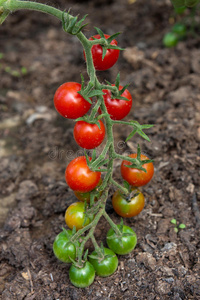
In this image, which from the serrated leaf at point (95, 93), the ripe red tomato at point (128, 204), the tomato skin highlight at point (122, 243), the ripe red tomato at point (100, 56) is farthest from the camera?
the ripe red tomato at point (128, 204)

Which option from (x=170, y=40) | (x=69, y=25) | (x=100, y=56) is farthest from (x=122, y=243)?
(x=170, y=40)

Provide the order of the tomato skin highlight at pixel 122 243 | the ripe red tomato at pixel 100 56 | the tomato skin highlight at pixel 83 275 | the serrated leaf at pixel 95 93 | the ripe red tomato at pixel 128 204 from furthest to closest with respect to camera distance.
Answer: the ripe red tomato at pixel 128 204 → the tomato skin highlight at pixel 122 243 → the tomato skin highlight at pixel 83 275 → the ripe red tomato at pixel 100 56 → the serrated leaf at pixel 95 93

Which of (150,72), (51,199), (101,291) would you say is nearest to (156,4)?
(150,72)

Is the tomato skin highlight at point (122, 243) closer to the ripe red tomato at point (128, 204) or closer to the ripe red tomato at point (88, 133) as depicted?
the ripe red tomato at point (128, 204)

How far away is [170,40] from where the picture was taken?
3.75 metres

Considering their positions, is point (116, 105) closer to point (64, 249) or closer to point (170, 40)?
point (64, 249)

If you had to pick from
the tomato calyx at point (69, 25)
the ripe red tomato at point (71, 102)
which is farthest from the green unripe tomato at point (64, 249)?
the tomato calyx at point (69, 25)

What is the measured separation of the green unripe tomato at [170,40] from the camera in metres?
3.75

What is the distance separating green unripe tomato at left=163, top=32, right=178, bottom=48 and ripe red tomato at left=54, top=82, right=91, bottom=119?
2.38 m

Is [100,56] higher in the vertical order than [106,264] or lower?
higher

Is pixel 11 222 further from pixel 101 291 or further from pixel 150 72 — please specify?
pixel 150 72

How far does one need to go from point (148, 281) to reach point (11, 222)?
0.98m

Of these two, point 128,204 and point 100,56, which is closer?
point 100,56

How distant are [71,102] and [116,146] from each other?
1.23 metres
